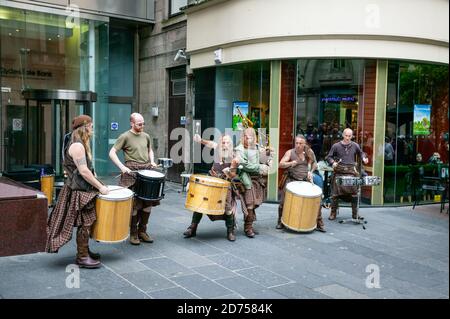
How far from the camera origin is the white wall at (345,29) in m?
11.0

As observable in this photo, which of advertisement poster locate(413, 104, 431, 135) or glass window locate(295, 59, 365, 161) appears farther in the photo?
advertisement poster locate(413, 104, 431, 135)

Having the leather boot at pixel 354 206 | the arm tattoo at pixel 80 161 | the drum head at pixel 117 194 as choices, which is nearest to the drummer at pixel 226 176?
the drum head at pixel 117 194

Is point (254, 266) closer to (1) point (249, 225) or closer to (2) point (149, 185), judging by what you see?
(1) point (249, 225)

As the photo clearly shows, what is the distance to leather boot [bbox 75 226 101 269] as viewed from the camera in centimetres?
641

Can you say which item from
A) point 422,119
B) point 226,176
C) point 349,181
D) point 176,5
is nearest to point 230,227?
point 226,176

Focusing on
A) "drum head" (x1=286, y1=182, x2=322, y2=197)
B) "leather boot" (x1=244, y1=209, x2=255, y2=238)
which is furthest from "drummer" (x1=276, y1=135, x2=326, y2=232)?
"leather boot" (x1=244, y1=209, x2=255, y2=238)

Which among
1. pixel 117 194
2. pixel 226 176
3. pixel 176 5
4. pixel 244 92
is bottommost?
pixel 117 194

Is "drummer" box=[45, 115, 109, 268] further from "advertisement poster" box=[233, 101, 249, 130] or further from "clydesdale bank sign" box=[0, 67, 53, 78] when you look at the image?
"clydesdale bank sign" box=[0, 67, 53, 78]

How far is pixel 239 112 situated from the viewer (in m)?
13.2

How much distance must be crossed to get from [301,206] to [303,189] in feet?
0.95

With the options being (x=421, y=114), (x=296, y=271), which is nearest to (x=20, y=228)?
(x=296, y=271)

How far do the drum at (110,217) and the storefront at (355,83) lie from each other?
606cm

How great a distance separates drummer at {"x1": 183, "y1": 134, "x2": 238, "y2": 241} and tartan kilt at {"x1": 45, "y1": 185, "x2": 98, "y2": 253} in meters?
2.21

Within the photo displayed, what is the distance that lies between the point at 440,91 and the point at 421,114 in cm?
71
